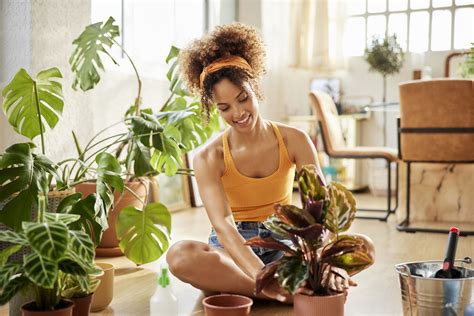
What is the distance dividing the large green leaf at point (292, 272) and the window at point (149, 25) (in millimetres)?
2936

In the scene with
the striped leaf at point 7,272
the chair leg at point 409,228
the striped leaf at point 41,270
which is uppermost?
the striped leaf at point 41,270

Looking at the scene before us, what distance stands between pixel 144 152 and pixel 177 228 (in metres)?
1.22

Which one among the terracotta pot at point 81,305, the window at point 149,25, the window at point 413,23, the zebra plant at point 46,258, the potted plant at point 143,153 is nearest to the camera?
the zebra plant at point 46,258

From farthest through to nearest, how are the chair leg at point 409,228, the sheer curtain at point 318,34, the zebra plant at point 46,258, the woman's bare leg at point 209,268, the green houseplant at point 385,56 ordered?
1. the sheer curtain at point 318,34
2. the green houseplant at point 385,56
3. the chair leg at point 409,228
4. the woman's bare leg at point 209,268
5. the zebra plant at point 46,258

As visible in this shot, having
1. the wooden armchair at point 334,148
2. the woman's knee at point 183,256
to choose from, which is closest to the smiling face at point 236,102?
the woman's knee at point 183,256

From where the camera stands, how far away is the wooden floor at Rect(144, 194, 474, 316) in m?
2.28

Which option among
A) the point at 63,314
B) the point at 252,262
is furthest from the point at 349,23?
the point at 63,314

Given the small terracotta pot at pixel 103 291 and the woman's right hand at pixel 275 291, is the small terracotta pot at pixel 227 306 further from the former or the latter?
the small terracotta pot at pixel 103 291

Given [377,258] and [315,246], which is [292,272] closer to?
[315,246]

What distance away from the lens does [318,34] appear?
20.7 ft

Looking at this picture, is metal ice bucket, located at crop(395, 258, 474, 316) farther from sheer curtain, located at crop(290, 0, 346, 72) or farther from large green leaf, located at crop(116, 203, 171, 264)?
sheer curtain, located at crop(290, 0, 346, 72)

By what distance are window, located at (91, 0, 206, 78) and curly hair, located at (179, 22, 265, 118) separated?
1868mm

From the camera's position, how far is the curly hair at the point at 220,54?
2.22 m

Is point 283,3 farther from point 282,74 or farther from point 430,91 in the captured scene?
point 430,91
